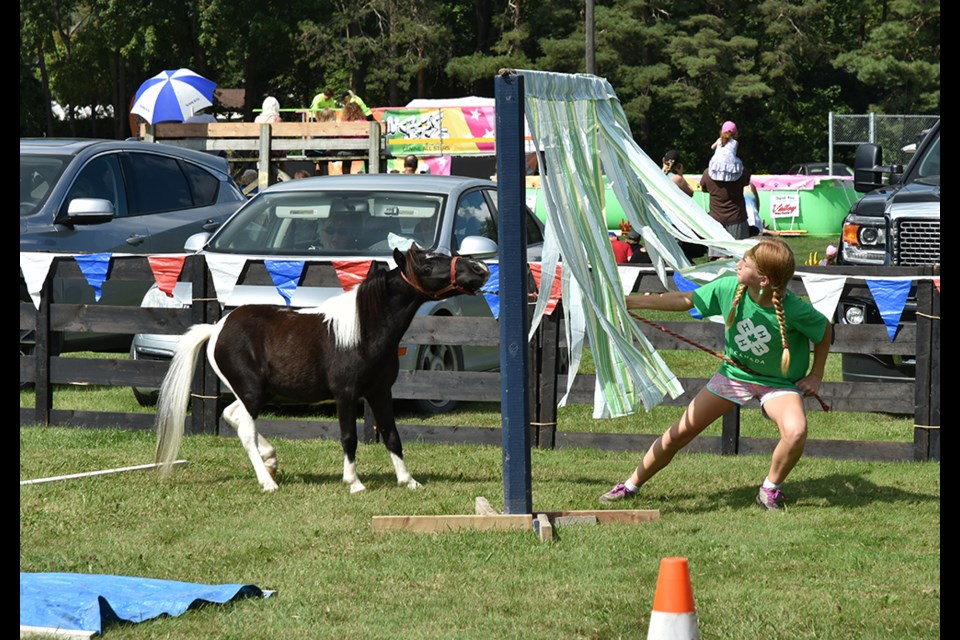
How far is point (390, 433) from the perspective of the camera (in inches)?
340

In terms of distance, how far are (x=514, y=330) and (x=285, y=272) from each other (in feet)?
12.0

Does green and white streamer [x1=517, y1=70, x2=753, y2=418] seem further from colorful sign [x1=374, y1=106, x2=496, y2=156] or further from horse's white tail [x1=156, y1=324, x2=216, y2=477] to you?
colorful sign [x1=374, y1=106, x2=496, y2=156]

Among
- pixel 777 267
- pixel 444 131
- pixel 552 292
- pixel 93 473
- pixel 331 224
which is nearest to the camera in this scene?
pixel 777 267

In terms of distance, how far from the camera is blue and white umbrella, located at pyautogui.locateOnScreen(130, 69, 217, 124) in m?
28.4

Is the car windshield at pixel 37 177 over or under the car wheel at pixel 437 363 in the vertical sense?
over

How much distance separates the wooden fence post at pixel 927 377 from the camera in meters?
9.52

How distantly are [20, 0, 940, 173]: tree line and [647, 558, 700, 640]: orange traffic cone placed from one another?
43.6 m

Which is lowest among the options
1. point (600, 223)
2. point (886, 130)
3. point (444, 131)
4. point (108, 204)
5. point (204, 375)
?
point (204, 375)

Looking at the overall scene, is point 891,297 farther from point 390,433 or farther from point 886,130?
point 886,130

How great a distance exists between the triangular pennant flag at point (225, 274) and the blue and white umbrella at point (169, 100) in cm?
1798

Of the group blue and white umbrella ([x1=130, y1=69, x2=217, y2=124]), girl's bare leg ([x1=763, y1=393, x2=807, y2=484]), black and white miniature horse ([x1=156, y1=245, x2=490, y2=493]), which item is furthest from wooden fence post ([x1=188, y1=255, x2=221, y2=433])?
blue and white umbrella ([x1=130, y1=69, x2=217, y2=124])

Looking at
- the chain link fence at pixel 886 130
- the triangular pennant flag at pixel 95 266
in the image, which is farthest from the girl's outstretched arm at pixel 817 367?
the chain link fence at pixel 886 130

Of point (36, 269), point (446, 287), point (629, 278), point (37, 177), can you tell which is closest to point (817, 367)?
point (446, 287)

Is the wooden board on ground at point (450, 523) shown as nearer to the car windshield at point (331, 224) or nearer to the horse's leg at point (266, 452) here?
the horse's leg at point (266, 452)
